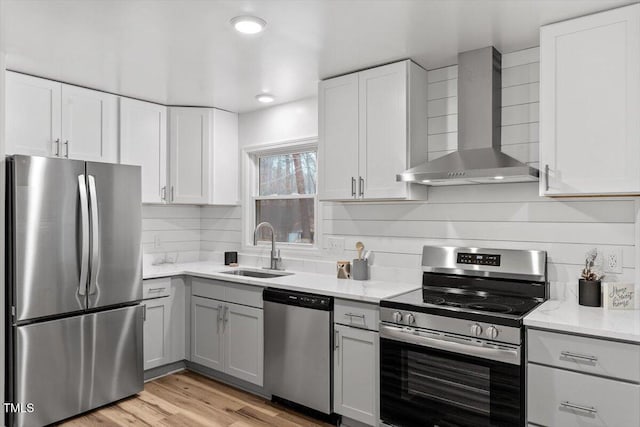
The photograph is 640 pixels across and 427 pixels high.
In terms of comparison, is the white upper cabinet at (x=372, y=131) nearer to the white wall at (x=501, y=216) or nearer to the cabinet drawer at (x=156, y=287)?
the white wall at (x=501, y=216)

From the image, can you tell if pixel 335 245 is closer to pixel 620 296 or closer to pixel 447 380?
pixel 447 380

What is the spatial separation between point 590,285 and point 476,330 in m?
0.69

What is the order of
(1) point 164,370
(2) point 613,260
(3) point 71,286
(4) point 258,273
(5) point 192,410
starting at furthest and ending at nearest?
(4) point 258,273 < (1) point 164,370 < (5) point 192,410 < (3) point 71,286 < (2) point 613,260

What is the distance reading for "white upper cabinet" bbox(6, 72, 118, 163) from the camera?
10.2 ft

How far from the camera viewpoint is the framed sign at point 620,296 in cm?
229

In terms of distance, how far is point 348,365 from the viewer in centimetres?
277

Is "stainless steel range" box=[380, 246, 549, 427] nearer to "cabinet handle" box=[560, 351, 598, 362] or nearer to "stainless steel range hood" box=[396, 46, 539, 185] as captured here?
"cabinet handle" box=[560, 351, 598, 362]

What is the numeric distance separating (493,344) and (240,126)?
123 inches

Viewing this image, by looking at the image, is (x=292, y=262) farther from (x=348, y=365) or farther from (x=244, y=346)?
(x=348, y=365)

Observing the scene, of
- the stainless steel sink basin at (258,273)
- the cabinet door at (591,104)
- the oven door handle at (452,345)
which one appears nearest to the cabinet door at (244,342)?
the stainless steel sink basin at (258,273)

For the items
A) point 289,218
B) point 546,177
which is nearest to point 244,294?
point 289,218

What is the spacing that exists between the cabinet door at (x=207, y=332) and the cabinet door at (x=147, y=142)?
1.05 m

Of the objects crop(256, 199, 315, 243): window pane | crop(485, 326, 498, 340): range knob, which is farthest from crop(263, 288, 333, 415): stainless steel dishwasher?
crop(485, 326, 498, 340): range knob

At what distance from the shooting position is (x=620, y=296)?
2.30 metres
